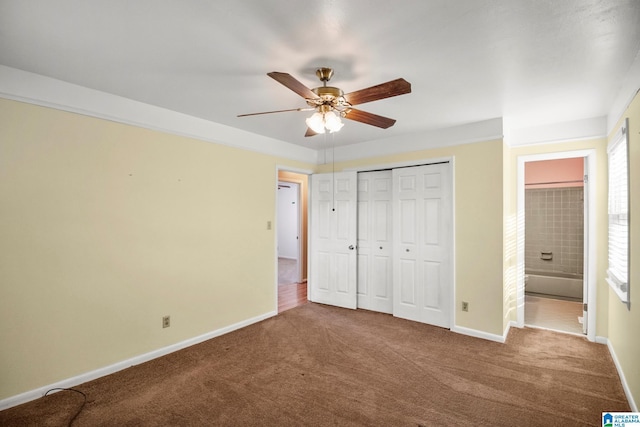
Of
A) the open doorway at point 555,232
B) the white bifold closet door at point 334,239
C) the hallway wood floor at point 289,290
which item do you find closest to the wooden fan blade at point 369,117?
the white bifold closet door at point 334,239

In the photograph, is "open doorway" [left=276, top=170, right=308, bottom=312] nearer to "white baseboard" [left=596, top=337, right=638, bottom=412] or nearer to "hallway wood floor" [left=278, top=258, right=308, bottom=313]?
"hallway wood floor" [left=278, top=258, right=308, bottom=313]

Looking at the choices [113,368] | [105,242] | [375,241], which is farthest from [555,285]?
[105,242]

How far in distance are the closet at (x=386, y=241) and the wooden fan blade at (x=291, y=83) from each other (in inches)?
93.3

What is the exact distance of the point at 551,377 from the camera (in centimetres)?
258

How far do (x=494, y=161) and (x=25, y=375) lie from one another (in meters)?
4.62

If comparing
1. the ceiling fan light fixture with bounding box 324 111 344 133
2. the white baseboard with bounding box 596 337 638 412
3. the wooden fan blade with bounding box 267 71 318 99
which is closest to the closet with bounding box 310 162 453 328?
the white baseboard with bounding box 596 337 638 412

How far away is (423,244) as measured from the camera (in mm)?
3928

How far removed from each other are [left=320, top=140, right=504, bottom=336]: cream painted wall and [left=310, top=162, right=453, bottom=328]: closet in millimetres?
128

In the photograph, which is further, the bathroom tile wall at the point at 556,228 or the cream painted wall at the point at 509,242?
the bathroom tile wall at the point at 556,228

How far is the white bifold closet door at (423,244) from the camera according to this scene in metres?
3.76

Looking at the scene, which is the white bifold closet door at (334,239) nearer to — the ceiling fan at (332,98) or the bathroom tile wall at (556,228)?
the ceiling fan at (332,98)

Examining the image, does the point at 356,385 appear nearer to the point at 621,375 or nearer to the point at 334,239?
the point at 621,375

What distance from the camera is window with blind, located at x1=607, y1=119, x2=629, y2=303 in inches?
91.3

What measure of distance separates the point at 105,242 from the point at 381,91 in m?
2.58
